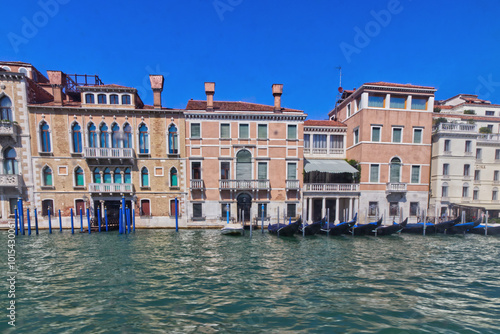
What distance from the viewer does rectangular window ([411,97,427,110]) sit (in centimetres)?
1764

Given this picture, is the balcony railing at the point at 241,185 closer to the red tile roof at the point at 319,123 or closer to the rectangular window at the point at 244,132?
the rectangular window at the point at 244,132

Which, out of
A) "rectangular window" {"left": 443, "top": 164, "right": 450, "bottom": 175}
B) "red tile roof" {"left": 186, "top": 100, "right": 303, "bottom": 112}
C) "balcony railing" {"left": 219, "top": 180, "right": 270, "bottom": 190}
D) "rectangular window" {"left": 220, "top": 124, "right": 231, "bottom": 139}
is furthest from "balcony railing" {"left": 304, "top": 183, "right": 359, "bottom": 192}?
"rectangular window" {"left": 443, "top": 164, "right": 450, "bottom": 175}

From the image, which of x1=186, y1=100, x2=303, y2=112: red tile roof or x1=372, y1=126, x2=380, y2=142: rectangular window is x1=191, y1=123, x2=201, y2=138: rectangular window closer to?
x1=186, y1=100, x2=303, y2=112: red tile roof

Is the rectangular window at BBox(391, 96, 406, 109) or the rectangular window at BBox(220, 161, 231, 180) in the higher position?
the rectangular window at BBox(391, 96, 406, 109)

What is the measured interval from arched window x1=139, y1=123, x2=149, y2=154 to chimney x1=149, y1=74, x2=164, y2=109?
187cm

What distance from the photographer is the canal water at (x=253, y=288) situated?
Answer: 5441 mm

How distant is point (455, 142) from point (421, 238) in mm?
9700

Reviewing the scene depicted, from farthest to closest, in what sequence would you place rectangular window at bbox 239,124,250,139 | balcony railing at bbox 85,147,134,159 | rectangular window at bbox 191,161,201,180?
1. rectangular window at bbox 191,161,201,180
2. rectangular window at bbox 239,124,250,139
3. balcony railing at bbox 85,147,134,159

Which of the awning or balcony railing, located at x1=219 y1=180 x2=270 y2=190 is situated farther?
the awning

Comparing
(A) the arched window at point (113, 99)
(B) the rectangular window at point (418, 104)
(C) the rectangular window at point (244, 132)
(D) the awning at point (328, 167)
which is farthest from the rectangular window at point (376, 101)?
(A) the arched window at point (113, 99)

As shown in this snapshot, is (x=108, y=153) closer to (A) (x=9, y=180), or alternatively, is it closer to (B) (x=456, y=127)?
(A) (x=9, y=180)

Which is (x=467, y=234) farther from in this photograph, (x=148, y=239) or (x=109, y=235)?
(x=109, y=235)

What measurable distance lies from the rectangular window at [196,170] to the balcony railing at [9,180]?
12.0 meters

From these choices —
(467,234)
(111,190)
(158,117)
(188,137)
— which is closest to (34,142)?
(111,190)
